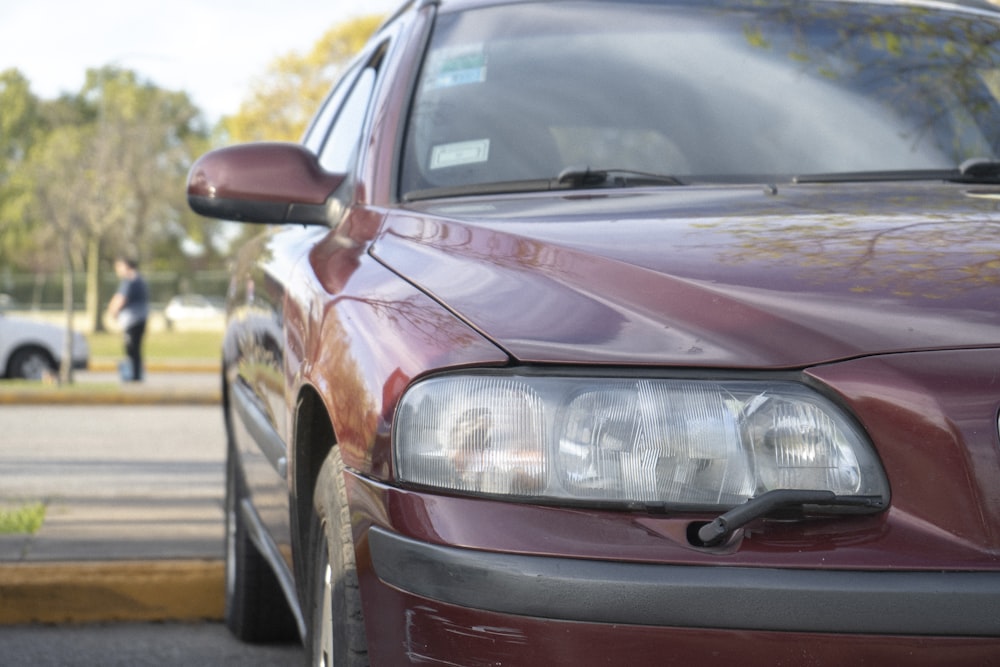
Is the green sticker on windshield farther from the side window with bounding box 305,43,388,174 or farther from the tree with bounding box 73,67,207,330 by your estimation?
the tree with bounding box 73,67,207,330

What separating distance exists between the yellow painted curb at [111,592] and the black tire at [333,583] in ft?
7.28

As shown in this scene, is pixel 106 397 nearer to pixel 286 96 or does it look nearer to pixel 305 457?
pixel 305 457

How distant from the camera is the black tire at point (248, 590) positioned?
3.94 metres

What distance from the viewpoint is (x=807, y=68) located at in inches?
124

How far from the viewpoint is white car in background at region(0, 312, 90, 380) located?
61.2ft

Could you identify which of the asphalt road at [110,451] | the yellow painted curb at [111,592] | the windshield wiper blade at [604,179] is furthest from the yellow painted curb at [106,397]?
the windshield wiper blade at [604,179]

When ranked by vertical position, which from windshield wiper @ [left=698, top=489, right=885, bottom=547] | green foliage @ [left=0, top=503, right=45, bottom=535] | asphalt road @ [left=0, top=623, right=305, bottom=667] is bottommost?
asphalt road @ [left=0, top=623, right=305, bottom=667]

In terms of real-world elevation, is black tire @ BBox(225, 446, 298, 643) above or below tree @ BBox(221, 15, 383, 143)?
below

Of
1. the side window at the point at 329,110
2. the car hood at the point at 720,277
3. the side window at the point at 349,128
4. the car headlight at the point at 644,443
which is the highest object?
the side window at the point at 329,110

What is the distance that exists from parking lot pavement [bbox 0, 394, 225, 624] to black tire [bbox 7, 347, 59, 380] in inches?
369

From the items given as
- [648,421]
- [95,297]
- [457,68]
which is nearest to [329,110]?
[457,68]

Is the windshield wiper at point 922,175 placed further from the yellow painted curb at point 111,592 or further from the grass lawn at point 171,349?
the grass lawn at point 171,349

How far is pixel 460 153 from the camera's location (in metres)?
2.87

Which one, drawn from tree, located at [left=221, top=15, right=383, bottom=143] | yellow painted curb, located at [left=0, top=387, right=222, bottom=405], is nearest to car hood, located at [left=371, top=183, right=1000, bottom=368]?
yellow painted curb, located at [left=0, top=387, right=222, bottom=405]
